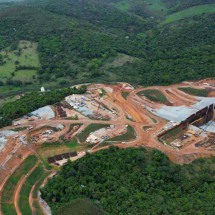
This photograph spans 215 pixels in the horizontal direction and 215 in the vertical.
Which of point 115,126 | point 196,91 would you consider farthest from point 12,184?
point 196,91

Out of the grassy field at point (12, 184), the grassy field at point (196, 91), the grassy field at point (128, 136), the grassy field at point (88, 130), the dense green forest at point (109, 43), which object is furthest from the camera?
the dense green forest at point (109, 43)

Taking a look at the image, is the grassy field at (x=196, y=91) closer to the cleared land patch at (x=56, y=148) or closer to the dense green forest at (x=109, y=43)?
the dense green forest at (x=109, y=43)

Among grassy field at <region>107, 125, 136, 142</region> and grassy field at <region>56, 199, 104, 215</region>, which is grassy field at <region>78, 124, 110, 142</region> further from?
grassy field at <region>56, 199, 104, 215</region>

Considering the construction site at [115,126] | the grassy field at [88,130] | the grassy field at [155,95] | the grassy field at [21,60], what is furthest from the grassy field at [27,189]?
the grassy field at [21,60]

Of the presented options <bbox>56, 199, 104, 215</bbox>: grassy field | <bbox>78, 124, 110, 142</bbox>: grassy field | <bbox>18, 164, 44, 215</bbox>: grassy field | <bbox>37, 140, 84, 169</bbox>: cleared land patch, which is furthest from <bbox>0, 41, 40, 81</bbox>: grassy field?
<bbox>56, 199, 104, 215</bbox>: grassy field

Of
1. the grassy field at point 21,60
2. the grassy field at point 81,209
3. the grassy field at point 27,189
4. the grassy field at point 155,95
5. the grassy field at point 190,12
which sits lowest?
the grassy field at point 27,189

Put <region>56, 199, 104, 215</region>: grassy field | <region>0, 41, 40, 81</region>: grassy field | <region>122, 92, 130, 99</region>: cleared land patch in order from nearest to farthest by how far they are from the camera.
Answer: <region>56, 199, 104, 215</region>: grassy field < <region>122, 92, 130, 99</region>: cleared land patch < <region>0, 41, 40, 81</region>: grassy field

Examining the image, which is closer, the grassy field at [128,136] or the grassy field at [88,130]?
the grassy field at [128,136]
